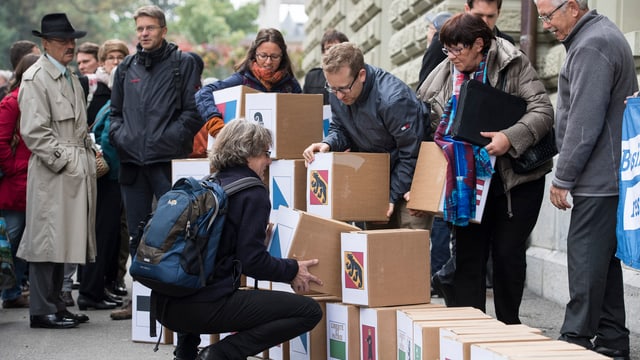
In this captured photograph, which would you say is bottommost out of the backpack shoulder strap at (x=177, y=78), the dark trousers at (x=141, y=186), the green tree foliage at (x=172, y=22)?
the dark trousers at (x=141, y=186)

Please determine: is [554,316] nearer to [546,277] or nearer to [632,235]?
[546,277]

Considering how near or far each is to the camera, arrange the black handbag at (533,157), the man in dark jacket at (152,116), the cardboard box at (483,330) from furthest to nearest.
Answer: the man in dark jacket at (152,116) → the black handbag at (533,157) → the cardboard box at (483,330)

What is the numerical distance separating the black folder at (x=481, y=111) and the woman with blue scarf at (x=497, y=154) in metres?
0.05

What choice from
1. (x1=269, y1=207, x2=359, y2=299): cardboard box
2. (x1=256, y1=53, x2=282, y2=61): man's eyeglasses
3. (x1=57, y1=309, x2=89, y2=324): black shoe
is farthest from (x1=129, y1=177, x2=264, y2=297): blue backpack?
(x1=57, y1=309, x2=89, y2=324): black shoe

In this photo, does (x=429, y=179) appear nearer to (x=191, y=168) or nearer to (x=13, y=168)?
(x=191, y=168)

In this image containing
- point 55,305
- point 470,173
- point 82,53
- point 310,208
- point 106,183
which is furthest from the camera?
point 82,53

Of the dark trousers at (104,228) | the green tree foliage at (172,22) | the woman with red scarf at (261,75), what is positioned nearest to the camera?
the woman with red scarf at (261,75)

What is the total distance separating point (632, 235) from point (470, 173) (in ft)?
3.19

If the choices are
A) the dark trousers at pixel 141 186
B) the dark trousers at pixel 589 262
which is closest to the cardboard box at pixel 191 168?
the dark trousers at pixel 141 186

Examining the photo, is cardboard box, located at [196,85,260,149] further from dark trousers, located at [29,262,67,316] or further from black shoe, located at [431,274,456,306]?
black shoe, located at [431,274,456,306]

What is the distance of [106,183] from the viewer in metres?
8.05

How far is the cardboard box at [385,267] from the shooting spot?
5250mm

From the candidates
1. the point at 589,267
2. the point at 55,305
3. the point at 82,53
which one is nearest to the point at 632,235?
the point at 589,267

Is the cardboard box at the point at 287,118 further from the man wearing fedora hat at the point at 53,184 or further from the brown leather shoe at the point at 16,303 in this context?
the brown leather shoe at the point at 16,303
